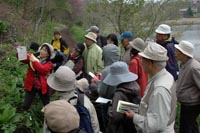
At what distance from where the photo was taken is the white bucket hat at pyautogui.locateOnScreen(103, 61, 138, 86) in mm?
3996

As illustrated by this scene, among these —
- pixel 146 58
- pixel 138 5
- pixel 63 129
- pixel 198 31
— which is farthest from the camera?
pixel 198 31

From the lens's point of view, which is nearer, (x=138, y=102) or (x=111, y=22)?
(x=138, y=102)

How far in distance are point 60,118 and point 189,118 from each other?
2.93m

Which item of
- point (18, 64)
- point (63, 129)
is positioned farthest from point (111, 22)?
point (63, 129)

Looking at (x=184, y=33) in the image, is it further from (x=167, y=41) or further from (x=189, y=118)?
(x=189, y=118)

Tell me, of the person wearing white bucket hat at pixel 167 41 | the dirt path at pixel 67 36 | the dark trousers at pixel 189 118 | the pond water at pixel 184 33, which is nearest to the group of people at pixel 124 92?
the dark trousers at pixel 189 118

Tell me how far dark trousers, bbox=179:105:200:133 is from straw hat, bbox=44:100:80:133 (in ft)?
8.85

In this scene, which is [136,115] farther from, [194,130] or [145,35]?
[145,35]

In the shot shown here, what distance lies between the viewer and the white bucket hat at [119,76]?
4.00 meters

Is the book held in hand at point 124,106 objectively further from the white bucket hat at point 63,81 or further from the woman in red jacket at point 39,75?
the woman in red jacket at point 39,75

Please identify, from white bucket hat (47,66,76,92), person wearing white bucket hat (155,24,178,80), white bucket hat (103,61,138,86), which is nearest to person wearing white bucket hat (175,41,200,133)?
white bucket hat (103,61,138,86)

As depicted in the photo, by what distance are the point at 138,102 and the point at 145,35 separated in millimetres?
10465

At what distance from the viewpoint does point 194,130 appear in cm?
514

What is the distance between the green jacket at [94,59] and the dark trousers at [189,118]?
222cm
